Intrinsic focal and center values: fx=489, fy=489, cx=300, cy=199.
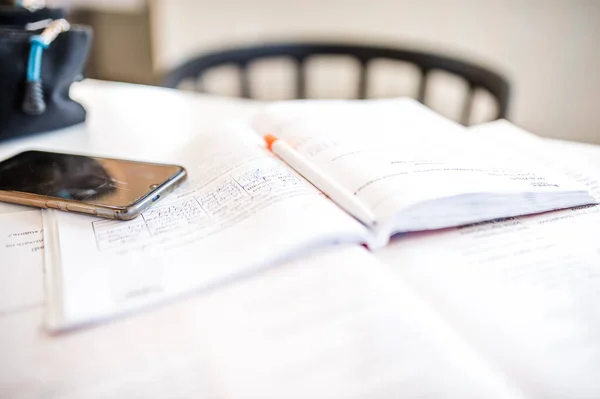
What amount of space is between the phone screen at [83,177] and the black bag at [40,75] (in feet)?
0.45

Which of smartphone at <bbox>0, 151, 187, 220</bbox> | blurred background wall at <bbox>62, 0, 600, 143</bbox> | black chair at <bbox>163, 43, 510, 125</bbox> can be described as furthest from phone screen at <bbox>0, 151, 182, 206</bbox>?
blurred background wall at <bbox>62, 0, 600, 143</bbox>

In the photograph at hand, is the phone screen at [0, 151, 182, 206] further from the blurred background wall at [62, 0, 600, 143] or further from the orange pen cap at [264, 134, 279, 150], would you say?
the blurred background wall at [62, 0, 600, 143]

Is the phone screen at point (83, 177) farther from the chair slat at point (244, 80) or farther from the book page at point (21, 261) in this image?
the chair slat at point (244, 80)

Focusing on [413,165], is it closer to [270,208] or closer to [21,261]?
[270,208]

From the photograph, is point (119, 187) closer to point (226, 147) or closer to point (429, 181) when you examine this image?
point (226, 147)

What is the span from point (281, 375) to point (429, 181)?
8.3 inches

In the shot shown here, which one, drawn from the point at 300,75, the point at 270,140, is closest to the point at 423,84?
the point at 300,75

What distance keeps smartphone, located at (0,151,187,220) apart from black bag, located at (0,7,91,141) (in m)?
0.14

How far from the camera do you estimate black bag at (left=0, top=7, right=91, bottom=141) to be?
59 centimetres

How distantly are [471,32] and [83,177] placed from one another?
113 centimetres

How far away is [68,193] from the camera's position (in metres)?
0.43

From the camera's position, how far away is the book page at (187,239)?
316 mm

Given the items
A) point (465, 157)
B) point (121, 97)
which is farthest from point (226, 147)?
point (121, 97)

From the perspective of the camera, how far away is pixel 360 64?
1102 millimetres
